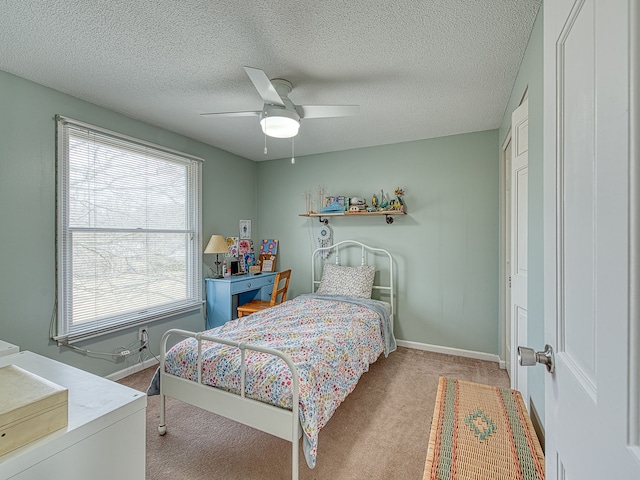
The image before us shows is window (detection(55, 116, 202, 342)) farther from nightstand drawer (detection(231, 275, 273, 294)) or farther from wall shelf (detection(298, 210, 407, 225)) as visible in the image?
wall shelf (detection(298, 210, 407, 225))

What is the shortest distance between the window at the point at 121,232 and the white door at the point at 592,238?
10.3 ft

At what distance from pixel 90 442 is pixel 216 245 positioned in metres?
2.84

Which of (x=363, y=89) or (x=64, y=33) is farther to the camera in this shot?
(x=363, y=89)

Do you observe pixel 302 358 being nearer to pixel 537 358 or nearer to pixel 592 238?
pixel 537 358

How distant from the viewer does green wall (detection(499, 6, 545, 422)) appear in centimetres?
140

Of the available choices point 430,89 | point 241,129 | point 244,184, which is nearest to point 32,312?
point 241,129

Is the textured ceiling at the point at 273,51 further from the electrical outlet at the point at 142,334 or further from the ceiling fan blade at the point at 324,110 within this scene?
the electrical outlet at the point at 142,334

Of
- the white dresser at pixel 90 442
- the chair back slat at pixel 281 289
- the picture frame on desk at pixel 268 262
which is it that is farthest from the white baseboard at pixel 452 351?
the white dresser at pixel 90 442

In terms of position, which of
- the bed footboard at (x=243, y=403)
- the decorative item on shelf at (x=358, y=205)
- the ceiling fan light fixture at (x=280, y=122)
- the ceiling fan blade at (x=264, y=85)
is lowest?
the bed footboard at (x=243, y=403)

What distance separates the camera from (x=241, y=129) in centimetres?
316

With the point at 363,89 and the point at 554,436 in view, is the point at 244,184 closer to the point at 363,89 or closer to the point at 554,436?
the point at 363,89

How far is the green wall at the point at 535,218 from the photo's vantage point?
1.40m

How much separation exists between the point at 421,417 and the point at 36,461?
7.35 feet

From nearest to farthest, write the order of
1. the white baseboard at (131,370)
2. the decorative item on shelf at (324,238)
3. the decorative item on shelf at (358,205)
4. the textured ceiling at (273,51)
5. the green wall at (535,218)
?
1. the green wall at (535,218)
2. the textured ceiling at (273,51)
3. the white baseboard at (131,370)
4. the decorative item on shelf at (358,205)
5. the decorative item on shelf at (324,238)
